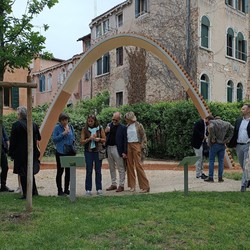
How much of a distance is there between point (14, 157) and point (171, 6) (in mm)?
20162

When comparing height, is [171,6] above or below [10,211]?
above

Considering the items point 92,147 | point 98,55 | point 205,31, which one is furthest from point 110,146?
point 205,31

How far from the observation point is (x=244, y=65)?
28906 mm

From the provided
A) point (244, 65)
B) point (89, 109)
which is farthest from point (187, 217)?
point (244, 65)

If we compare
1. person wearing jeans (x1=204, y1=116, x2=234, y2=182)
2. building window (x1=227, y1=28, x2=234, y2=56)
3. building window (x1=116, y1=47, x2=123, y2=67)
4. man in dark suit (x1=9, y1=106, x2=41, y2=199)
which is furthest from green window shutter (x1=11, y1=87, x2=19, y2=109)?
man in dark suit (x1=9, y1=106, x2=41, y2=199)

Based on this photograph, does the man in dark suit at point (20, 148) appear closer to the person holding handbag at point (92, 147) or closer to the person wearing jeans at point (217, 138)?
the person holding handbag at point (92, 147)

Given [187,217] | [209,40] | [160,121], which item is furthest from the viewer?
[209,40]

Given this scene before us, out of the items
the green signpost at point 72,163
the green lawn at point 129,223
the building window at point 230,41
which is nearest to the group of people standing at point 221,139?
the green lawn at point 129,223

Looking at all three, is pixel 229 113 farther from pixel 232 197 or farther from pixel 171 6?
pixel 171 6

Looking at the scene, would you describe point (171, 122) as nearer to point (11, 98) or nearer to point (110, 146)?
point (110, 146)

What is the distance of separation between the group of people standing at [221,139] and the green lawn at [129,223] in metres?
1.59

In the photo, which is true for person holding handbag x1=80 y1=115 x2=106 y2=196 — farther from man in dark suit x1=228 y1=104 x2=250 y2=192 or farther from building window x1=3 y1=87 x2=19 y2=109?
building window x1=3 y1=87 x2=19 y2=109

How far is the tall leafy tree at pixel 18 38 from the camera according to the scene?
6699mm

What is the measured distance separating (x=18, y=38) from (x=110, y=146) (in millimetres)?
3357
